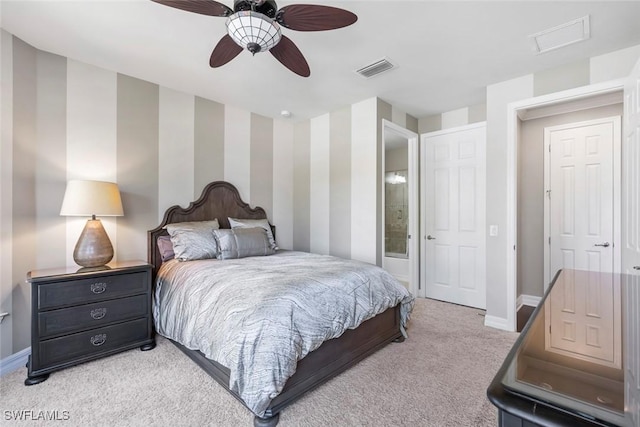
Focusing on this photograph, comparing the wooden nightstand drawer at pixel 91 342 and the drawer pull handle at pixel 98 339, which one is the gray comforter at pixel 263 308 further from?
the drawer pull handle at pixel 98 339

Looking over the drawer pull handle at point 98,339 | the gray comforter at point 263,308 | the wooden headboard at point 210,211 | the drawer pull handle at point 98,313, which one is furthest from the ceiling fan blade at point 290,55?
the drawer pull handle at point 98,339

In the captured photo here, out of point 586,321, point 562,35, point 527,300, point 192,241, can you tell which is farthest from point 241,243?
point 527,300

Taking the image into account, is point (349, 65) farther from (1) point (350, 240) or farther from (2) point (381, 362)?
(2) point (381, 362)

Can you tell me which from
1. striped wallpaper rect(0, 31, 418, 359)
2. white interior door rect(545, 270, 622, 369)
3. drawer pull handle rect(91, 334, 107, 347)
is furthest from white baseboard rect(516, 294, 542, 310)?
Answer: drawer pull handle rect(91, 334, 107, 347)

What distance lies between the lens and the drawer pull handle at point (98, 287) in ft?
7.68

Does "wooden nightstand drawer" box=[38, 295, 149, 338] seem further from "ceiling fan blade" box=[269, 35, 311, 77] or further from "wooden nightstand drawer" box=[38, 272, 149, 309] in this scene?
"ceiling fan blade" box=[269, 35, 311, 77]

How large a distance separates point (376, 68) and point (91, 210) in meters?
2.84

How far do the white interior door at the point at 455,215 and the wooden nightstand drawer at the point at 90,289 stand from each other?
3.56 m

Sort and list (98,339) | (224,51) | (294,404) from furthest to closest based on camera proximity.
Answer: (98,339), (224,51), (294,404)

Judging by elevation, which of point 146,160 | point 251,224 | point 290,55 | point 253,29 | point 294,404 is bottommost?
point 294,404

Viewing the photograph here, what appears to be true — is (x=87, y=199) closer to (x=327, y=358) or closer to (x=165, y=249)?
(x=165, y=249)

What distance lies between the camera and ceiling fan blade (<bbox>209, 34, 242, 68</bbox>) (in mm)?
1909

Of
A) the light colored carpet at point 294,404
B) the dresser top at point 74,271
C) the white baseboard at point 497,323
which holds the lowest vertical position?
the light colored carpet at point 294,404

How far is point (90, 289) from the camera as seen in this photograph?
233 centimetres
